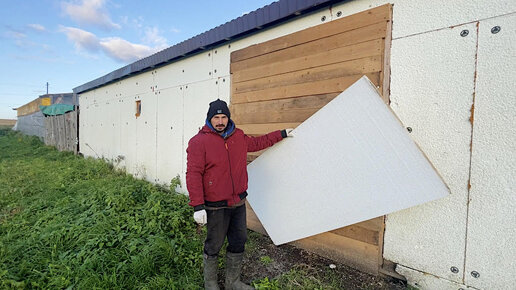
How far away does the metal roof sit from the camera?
3.05 m

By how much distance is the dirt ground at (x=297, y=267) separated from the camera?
8.13 ft

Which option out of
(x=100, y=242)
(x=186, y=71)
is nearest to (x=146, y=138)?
(x=186, y=71)

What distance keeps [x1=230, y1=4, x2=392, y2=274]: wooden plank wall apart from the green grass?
3.65ft

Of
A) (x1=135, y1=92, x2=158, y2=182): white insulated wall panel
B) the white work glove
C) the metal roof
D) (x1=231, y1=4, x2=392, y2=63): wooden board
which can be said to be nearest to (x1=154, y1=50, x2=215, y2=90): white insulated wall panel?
the metal roof

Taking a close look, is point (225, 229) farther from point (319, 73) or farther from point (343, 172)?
point (319, 73)

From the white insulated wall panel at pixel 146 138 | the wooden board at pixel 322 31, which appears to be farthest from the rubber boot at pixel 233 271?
the white insulated wall panel at pixel 146 138

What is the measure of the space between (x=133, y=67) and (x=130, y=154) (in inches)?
84.5

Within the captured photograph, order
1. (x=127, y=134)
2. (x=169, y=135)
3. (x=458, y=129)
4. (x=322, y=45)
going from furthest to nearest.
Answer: (x=127, y=134) < (x=169, y=135) < (x=322, y=45) < (x=458, y=129)

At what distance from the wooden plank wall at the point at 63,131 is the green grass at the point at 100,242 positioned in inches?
278

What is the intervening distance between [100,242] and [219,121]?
203 cm

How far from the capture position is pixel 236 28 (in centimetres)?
382

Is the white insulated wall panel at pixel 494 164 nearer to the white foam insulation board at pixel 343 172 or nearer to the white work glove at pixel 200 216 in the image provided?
the white foam insulation board at pixel 343 172

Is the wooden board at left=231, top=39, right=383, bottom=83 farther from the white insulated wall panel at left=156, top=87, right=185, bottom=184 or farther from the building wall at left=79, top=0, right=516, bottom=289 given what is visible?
the white insulated wall panel at left=156, top=87, right=185, bottom=184

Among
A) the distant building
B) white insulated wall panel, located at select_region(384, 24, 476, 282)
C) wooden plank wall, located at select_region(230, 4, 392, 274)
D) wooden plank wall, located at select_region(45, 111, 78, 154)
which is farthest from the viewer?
the distant building
